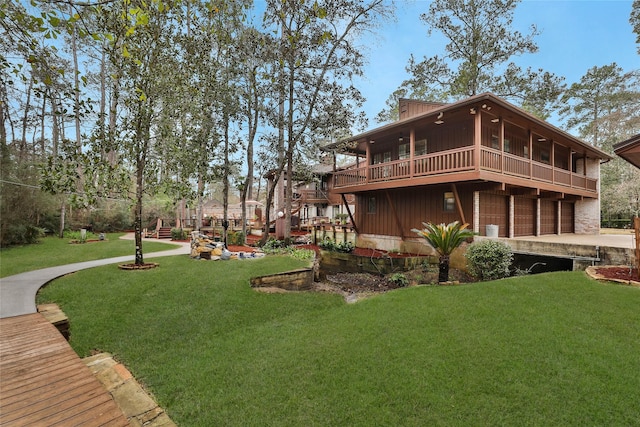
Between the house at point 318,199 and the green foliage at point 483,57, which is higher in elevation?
the green foliage at point 483,57

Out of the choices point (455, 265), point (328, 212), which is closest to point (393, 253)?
point (455, 265)

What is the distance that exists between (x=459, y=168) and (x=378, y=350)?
784 cm

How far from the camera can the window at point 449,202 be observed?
1175 centimetres

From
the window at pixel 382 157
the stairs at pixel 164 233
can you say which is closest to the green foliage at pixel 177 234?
the stairs at pixel 164 233

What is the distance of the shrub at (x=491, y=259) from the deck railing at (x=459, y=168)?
2.69 m

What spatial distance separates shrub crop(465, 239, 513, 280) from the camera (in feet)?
27.3

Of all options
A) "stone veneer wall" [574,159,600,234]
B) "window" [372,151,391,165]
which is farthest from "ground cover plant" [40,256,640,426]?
"stone veneer wall" [574,159,600,234]

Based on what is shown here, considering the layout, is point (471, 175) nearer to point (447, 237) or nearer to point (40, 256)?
point (447, 237)

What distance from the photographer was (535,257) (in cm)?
980

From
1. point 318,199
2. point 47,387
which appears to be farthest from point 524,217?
point 318,199

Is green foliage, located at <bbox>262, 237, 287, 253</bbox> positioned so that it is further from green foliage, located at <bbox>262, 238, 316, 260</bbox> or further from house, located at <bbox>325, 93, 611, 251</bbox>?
house, located at <bbox>325, 93, 611, 251</bbox>

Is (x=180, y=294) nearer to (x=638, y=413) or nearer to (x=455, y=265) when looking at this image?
(x=638, y=413)

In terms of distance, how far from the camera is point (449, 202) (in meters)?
11.9

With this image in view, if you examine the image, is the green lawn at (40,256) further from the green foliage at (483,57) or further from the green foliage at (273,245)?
the green foliage at (483,57)
